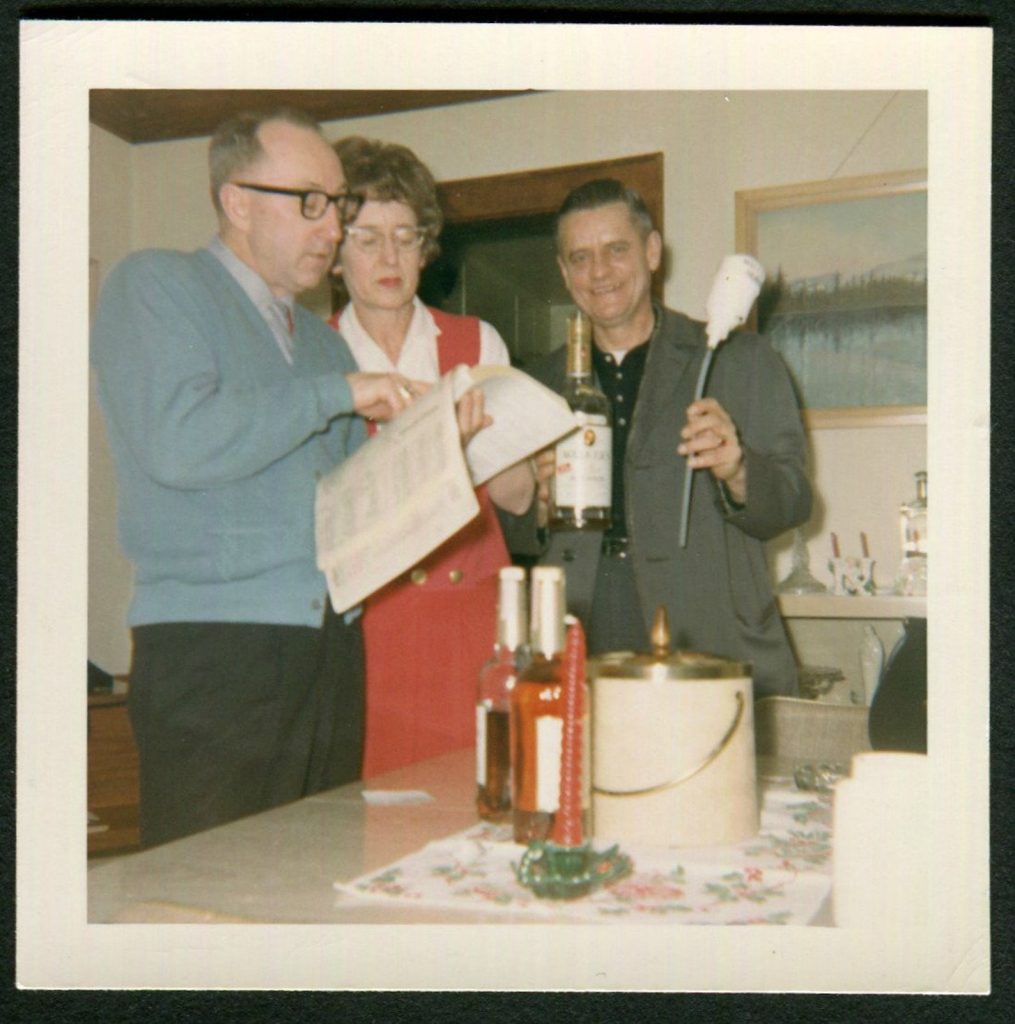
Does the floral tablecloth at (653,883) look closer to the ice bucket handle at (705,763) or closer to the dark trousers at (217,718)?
the ice bucket handle at (705,763)

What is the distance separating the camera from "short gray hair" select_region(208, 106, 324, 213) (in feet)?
3.62

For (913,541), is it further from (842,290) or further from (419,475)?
(419,475)

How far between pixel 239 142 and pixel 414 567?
527 mm

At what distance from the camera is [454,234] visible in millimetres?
1555

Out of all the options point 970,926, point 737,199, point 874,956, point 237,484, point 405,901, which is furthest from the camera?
point 737,199

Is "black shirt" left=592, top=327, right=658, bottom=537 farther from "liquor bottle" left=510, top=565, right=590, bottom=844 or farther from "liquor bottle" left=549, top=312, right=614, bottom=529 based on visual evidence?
"liquor bottle" left=510, top=565, right=590, bottom=844

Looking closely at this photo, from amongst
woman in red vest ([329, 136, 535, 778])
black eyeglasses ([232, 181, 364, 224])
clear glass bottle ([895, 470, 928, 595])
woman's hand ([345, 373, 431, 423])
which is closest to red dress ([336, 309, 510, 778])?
woman in red vest ([329, 136, 535, 778])

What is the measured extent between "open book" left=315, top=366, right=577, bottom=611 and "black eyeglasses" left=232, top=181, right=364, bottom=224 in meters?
0.34

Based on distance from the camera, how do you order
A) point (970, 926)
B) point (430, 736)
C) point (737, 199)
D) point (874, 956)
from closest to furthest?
point (874, 956), point (970, 926), point (430, 736), point (737, 199)

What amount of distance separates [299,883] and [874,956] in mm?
447

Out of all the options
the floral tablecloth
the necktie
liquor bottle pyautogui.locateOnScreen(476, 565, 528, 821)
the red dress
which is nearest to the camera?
the floral tablecloth

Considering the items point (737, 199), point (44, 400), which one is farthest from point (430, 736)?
point (737, 199)

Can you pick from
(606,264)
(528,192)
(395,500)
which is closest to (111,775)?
(395,500)

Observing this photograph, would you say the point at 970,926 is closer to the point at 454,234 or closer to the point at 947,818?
the point at 947,818
